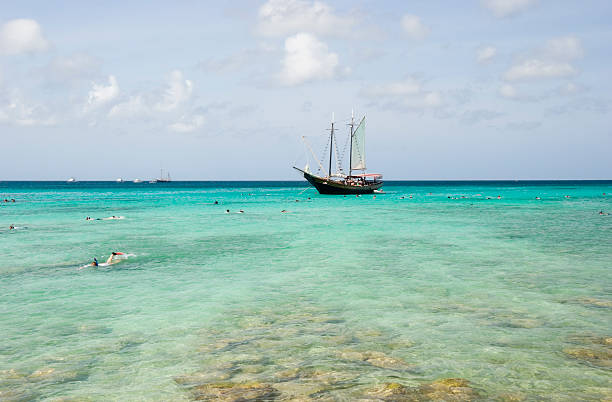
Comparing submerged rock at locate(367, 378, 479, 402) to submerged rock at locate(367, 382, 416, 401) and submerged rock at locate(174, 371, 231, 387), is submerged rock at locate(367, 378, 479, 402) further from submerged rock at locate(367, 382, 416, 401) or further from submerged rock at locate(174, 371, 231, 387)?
submerged rock at locate(174, 371, 231, 387)

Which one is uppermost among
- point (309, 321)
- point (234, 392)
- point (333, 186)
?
point (333, 186)

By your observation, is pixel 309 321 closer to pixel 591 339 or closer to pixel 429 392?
pixel 429 392

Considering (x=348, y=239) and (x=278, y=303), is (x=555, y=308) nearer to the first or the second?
(x=278, y=303)

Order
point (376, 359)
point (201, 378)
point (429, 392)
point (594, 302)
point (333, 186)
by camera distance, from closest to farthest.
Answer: point (429, 392) → point (201, 378) → point (376, 359) → point (594, 302) → point (333, 186)

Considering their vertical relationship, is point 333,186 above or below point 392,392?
above

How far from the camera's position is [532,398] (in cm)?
659

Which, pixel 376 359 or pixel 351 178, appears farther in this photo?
pixel 351 178

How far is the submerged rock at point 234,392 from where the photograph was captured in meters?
6.53

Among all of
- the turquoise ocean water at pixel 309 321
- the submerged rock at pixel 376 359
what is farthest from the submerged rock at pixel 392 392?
the submerged rock at pixel 376 359

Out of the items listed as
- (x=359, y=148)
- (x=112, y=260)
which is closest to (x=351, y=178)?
(x=359, y=148)

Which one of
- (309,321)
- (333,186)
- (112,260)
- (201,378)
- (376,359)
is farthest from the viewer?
(333,186)

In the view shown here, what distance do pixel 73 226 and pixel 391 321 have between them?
3139 centimetres

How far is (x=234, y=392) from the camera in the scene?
6719mm

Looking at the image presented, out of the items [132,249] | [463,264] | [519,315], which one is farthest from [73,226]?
[519,315]
